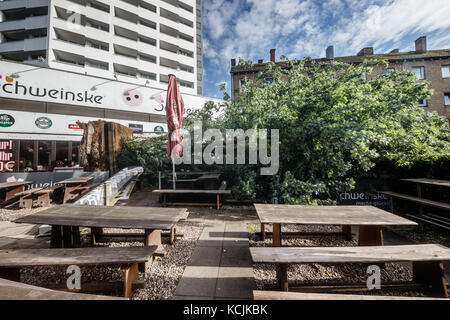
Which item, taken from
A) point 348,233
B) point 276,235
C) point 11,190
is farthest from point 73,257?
point 11,190

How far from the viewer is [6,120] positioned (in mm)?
10383

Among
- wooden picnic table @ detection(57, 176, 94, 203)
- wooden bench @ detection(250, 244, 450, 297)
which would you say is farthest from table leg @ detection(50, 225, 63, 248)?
wooden picnic table @ detection(57, 176, 94, 203)

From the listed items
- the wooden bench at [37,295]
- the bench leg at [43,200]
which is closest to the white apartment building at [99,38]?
the bench leg at [43,200]

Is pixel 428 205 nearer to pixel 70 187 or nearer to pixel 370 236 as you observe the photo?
pixel 370 236

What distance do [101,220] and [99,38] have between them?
26.3 metres

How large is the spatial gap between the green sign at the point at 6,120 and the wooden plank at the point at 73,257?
13.1 metres

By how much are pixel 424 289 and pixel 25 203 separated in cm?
1040

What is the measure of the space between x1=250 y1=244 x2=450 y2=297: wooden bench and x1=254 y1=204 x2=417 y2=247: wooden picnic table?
35 centimetres

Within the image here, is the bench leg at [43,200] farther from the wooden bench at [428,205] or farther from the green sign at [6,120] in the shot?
the wooden bench at [428,205]

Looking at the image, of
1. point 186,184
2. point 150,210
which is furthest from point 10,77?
point 150,210

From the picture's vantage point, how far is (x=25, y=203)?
6398 mm

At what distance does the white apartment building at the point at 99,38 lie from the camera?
18953 millimetres

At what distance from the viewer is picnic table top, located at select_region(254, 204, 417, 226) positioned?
260cm
